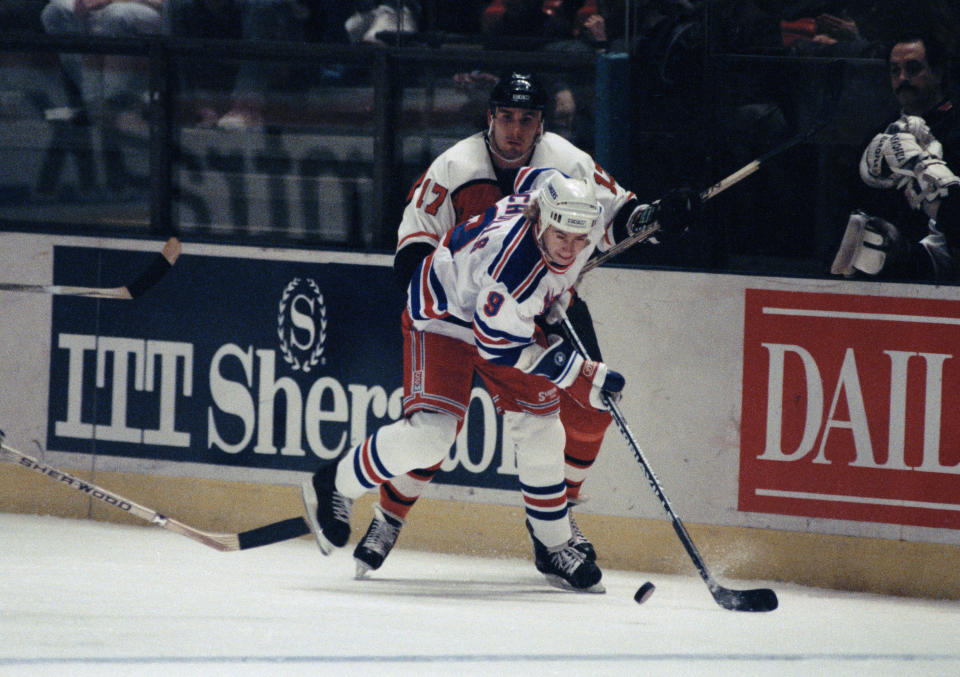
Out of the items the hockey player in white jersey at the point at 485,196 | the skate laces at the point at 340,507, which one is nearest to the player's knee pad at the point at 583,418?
the hockey player in white jersey at the point at 485,196

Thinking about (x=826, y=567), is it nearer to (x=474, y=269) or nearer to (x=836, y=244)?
(x=836, y=244)

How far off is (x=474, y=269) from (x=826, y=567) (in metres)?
1.29

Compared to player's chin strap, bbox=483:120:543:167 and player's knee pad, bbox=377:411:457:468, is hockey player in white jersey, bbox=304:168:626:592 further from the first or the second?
player's chin strap, bbox=483:120:543:167

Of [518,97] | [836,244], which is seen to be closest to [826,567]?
[836,244]

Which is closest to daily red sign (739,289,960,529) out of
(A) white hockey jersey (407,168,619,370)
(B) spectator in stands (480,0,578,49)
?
(A) white hockey jersey (407,168,619,370)

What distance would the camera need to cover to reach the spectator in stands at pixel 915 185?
413cm

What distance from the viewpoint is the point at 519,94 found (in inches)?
162

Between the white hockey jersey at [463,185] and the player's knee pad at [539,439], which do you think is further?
the white hockey jersey at [463,185]

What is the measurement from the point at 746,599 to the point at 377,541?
1027mm

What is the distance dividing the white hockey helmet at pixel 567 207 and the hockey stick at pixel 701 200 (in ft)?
1.26

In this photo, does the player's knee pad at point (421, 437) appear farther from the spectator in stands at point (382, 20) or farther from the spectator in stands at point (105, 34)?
the spectator in stands at point (105, 34)

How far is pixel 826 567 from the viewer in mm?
4242

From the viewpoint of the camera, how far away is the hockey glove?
162 inches

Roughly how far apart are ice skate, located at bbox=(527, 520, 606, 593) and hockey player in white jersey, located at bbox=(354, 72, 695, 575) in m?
0.12
